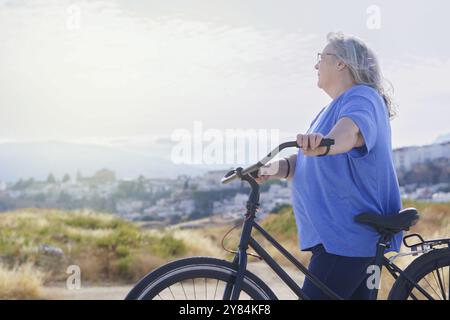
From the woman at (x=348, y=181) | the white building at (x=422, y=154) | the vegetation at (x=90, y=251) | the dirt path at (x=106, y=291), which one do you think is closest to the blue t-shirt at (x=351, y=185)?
the woman at (x=348, y=181)

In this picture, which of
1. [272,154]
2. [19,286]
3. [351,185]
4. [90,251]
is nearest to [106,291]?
[19,286]

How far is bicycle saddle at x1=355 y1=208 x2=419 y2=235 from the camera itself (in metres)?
2.61

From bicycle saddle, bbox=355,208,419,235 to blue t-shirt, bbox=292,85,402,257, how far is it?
1.5 inches

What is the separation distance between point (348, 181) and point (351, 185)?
0.02 metres

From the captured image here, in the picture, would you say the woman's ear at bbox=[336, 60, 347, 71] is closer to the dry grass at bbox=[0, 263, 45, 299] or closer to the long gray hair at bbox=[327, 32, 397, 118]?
the long gray hair at bbox=[327, 32, 397, 118]

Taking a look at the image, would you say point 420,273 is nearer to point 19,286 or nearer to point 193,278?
point 193,278

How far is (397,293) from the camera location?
2752 mm

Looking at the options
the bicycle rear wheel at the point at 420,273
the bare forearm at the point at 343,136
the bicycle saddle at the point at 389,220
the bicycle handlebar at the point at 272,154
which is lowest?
the bicycle rear wheel at the point at 420,273

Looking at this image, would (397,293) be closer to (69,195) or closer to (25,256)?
(25,256)

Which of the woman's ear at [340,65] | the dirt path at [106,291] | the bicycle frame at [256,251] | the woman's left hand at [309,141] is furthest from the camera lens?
the dirt path at [106,291]

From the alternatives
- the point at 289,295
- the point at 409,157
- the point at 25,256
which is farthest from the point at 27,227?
the point at 409,157

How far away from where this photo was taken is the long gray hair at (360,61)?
8.89 feet

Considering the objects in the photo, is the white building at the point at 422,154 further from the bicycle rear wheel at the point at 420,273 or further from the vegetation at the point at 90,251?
the bicycle rear wheel at the point at 420,273
